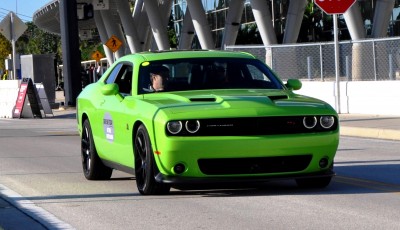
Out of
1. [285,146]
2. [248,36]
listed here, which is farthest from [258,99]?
[248,36]

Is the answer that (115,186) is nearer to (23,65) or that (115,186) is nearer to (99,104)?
(99,104)

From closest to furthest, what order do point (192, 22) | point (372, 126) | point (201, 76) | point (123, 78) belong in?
point (201, 76), point (123, 78), point (372, 126), point (192, 22)

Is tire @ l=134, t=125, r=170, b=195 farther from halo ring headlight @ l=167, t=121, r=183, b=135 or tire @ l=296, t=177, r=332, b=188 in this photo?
tire @ l=296, t=177, r=332, b=188

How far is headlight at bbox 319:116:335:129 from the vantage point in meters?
10.5

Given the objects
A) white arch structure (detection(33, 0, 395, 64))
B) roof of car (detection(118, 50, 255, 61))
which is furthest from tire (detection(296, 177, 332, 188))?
white arch structure (detection(33, 0, 395, 64))

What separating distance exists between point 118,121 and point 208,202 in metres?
1.76

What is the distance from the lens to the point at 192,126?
10.1 m

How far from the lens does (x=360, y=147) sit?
1755 centimetres

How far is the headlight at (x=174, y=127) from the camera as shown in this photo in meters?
10.1

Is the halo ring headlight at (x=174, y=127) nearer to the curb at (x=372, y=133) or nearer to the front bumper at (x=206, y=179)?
the front bumper at (x=206, y=179)

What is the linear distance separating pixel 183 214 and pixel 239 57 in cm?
312

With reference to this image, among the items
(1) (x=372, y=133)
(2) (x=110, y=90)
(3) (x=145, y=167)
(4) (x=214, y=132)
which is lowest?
(1) (x=372, y=133)

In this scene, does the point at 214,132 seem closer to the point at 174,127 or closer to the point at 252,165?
the point at 174,127

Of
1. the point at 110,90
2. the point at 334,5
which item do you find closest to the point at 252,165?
the point at 110,90
